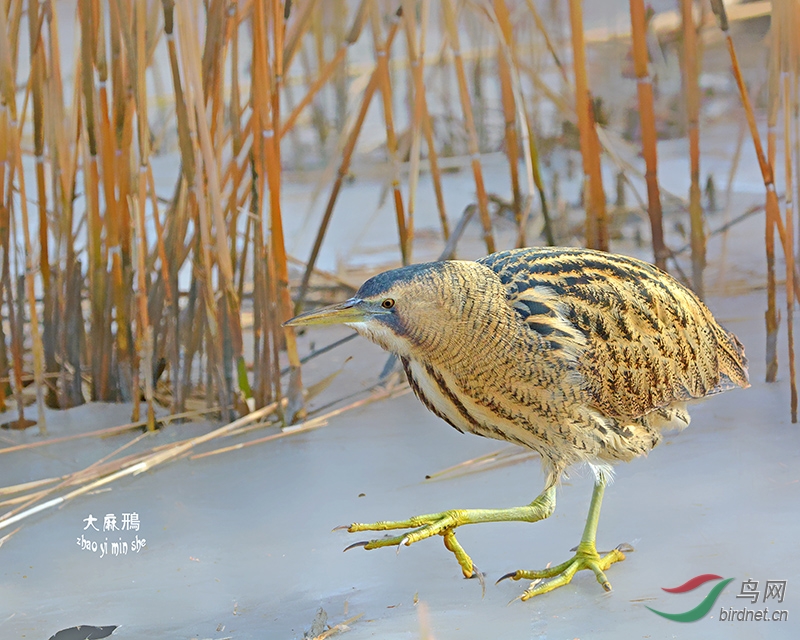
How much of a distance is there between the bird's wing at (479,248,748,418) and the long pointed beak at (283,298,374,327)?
26cm

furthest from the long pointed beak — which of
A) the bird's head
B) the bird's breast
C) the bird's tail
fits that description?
the bird's tail

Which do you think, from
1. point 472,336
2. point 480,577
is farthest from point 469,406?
point 480,577

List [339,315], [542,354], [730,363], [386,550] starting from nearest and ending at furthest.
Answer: [339,315] → [542,354] → [386,550] → [730,363]

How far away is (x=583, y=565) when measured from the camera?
65.2 inches

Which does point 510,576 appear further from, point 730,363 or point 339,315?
point 730,363

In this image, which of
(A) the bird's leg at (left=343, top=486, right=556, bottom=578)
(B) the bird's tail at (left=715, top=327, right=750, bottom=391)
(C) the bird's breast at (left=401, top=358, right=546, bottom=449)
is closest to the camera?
(A) the bird's leg at (left=343, top=486, right=556, bottom=578)

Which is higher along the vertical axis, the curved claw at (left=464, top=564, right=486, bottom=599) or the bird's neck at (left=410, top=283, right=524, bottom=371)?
the bird's neck at (left=410, top=283, right=524, bottom=371)

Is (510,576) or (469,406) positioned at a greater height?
(469,406)

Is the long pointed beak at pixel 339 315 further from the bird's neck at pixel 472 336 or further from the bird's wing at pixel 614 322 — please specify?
the bird's wing at pixel 614 322

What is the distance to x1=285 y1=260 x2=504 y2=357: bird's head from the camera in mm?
1496

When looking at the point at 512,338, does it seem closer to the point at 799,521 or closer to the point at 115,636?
the point at 799,521

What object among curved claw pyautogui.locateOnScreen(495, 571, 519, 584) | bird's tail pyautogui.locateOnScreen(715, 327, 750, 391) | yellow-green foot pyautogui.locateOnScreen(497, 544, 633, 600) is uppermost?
bird's tail pyautogui.locateOnScreen(715, 327, 750, 391)

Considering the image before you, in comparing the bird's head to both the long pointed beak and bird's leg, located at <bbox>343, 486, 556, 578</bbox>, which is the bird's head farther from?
bird's leg, located at <bbox>343, 486, 556, 578</bbox>

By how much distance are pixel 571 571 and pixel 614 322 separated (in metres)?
0.42
